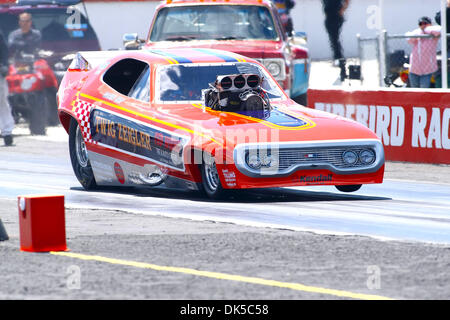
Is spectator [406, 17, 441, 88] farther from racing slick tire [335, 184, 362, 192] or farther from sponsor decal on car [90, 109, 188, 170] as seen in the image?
sponsor decal on car [90, 109, 188, 170]

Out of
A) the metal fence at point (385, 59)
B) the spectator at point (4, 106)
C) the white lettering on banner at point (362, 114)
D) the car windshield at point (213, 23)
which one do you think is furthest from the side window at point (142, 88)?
the metal fence at point (385, 59)

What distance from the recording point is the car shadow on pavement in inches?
446

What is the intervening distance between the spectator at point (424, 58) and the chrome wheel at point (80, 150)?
852 cm

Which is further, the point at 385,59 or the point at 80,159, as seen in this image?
the point at 385,59

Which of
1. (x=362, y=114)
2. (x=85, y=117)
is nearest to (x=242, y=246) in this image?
(x=85, y=117)

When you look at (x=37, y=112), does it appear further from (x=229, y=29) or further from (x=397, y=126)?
(x=397, y=126)

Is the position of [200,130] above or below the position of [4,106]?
above

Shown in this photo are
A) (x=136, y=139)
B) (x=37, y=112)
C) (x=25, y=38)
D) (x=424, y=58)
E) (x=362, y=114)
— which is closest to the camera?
(x=136, y=139)

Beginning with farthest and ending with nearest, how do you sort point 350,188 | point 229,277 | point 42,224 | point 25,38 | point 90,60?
point 25,38 < point 90,60 < point 350,188 < point 42,224 < point 229,277

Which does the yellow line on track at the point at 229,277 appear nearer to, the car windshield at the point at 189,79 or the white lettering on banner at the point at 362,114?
the car windshield at the point at 189,79

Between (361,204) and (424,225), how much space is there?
1.45 meters

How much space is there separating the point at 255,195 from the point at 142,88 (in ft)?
5.22

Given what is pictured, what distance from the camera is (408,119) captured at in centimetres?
1534

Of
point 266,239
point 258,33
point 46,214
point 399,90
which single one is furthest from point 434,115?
point 46,214
